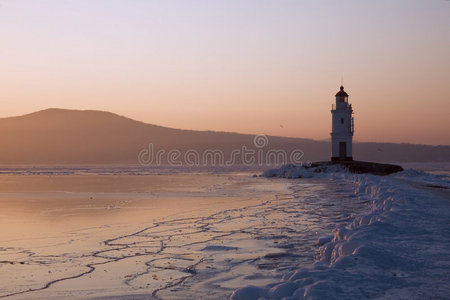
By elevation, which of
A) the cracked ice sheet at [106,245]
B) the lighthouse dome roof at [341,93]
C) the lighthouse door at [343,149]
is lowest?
the cracked ice sheet at [106,245]

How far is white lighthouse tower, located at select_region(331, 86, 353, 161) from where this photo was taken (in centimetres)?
4875

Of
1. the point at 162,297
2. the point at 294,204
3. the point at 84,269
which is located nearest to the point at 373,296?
the point at 162,297

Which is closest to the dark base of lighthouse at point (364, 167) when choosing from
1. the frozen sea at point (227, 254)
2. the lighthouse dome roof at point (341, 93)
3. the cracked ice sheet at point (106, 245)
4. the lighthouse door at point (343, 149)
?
the lighthouse door at point (343, 149)

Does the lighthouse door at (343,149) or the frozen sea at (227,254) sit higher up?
the lighthouse door at (343,149)

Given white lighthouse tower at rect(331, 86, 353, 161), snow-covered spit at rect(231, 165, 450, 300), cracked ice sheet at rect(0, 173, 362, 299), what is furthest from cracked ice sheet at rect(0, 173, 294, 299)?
white lighthouse tower at rect(331, 86, 353, 161)

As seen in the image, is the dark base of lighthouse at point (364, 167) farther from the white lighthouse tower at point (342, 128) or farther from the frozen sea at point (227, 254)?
the frozen sea at point (227, 254)

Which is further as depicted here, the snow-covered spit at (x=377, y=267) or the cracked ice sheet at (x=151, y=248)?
the cracked ice sheet at (x=151, y=248)

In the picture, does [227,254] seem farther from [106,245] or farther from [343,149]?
[343,149]

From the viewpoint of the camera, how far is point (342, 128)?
48719 millimetres

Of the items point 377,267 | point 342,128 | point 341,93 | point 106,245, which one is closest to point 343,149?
point 342,128

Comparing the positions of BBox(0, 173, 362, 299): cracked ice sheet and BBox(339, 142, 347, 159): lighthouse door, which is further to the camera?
BBox(339, 142, 347, 159): lighthouse door

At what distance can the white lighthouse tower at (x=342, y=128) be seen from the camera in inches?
1919

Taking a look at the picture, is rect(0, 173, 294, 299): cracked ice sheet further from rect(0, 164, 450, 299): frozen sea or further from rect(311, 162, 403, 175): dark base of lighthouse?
rect(311, 162, 403, 175): dark base of lighthouse

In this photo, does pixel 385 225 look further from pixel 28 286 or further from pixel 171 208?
pixel 171 208
